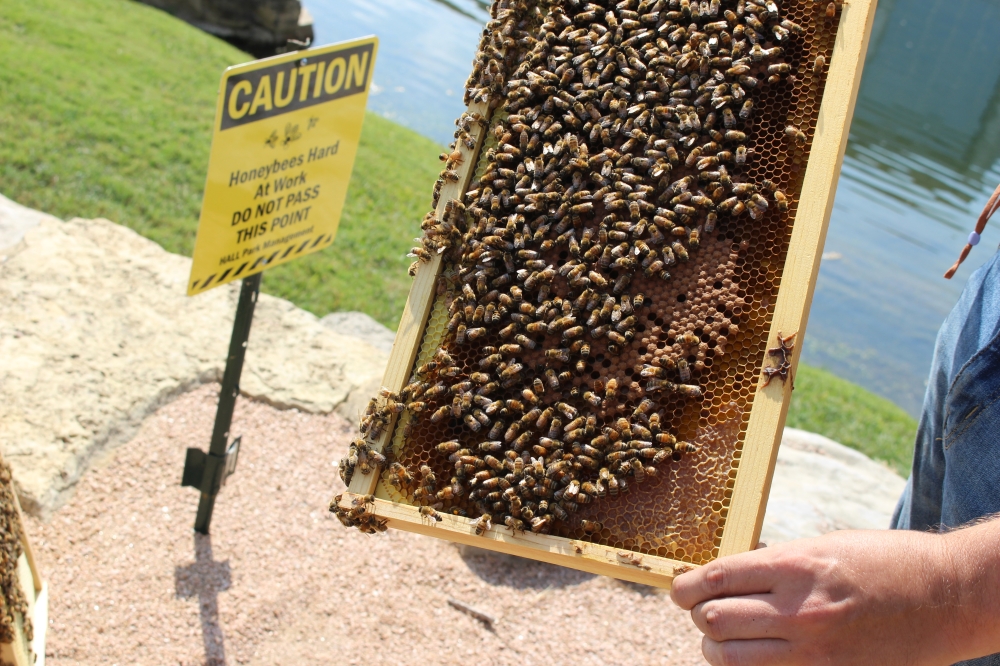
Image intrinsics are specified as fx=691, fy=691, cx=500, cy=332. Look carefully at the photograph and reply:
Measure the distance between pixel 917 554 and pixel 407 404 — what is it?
1691 millimetres

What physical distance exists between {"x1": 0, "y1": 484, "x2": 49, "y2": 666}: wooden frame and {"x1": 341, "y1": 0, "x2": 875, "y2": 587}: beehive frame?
2.02 meters

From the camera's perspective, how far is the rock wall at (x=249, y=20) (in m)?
18.0

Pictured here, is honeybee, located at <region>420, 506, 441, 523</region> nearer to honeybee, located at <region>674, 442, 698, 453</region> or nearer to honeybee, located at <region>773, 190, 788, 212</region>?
honeybee, located at <region>674, 442, 698, 453</region>

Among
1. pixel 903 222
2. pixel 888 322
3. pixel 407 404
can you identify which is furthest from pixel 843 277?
pixel 407 404

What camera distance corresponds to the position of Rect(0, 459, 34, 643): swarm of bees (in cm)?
298

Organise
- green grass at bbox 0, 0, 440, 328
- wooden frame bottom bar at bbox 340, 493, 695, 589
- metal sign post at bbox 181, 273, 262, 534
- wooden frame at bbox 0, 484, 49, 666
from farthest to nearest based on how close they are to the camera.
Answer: green grass at bbox 0, 0, 440, 328 < metal sign post at bbox 181, 273, 262, 534 < wooden frame at bbox 0, 484, 49, 666 < wooden frame bottom bar at bbox 340, 493, 695, 589

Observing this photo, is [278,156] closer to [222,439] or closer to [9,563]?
[222,439]

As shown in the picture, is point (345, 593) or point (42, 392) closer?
point (345, 593)

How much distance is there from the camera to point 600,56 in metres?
2.85

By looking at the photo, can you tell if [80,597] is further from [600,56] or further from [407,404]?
[600,56]

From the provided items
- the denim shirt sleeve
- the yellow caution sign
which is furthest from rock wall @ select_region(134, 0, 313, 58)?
the denim shirt sleeve

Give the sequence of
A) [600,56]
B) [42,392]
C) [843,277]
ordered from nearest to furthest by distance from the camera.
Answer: [600,56], [42,392], [843,277]

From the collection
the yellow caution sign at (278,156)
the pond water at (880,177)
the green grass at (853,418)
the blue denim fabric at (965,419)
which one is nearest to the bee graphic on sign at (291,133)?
the yellow caution sign at (278,156)

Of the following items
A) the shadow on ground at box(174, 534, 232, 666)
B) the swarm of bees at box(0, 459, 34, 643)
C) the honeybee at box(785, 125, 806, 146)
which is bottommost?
the shadow on ground at box(174, 534, 232, 666)
